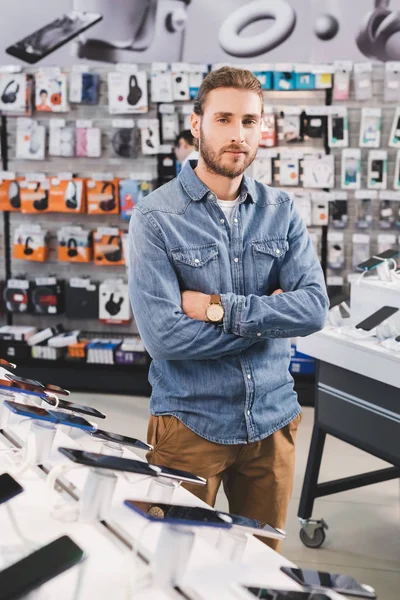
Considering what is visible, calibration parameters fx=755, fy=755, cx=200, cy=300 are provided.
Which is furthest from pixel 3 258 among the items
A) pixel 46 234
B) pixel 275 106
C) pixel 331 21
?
pixel 331 21

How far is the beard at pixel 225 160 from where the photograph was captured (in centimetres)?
204

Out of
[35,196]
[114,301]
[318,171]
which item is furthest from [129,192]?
[318,171]

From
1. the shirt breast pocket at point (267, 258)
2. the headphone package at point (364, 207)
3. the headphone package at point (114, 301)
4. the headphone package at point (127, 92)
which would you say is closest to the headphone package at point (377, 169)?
the headphone package at point (364, 207)

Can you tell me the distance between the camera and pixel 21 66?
5.82 m

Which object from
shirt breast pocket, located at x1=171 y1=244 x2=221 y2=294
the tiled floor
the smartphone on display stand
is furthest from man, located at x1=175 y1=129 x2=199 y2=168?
the smartphone on display stand

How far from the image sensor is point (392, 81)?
538 cm

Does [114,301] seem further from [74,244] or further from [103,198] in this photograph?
[103,198]

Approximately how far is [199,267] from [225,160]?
0.99 ft

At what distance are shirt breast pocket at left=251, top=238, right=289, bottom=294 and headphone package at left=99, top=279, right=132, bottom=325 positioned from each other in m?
3.58

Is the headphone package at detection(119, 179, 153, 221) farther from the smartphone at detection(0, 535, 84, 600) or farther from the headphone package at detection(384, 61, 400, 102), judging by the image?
the smartphone at detection(0, 535, 84, 600)

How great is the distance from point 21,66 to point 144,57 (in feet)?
3.19

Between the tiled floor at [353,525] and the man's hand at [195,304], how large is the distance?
156 centimetres

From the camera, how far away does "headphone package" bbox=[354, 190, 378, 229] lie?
5500mm

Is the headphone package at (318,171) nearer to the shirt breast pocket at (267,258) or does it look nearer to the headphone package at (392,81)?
the headphone package at (392,81)
